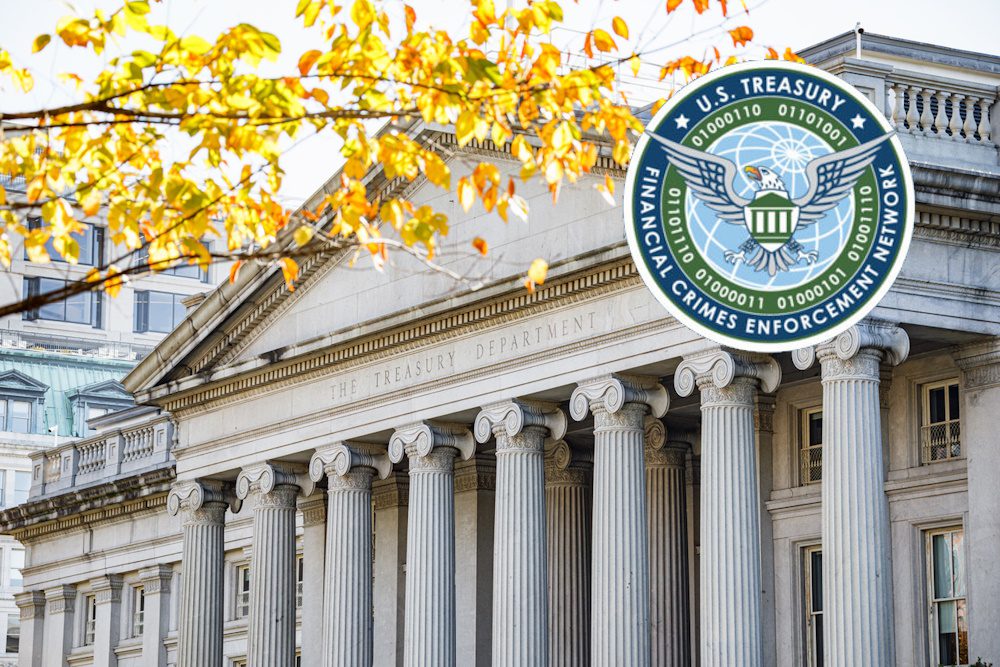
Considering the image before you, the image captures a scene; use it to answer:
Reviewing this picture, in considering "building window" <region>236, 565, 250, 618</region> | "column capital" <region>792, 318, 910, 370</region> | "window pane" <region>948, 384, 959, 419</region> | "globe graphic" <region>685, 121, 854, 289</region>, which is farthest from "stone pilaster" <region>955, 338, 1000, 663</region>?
"building window" <region>236, 565, 250, 618</region>

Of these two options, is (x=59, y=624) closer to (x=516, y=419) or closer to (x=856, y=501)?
(x=516, y=419)

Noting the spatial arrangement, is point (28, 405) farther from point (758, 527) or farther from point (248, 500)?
point (758, 527)

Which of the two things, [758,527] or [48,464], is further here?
[48,464]

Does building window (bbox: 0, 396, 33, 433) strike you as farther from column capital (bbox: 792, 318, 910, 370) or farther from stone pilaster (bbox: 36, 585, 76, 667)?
column capital (bbox: 792, 318, 910, 370)

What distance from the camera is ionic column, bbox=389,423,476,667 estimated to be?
43.2m

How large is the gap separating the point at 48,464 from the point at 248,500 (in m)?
11.8

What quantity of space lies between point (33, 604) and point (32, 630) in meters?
0.83

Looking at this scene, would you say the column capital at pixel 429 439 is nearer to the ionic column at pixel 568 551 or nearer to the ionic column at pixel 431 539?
the ionic column at pixel 431 539

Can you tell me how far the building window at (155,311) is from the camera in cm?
12019

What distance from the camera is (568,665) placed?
45.0 m

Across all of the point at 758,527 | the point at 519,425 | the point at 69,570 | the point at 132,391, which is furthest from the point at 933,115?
the point at 69,570

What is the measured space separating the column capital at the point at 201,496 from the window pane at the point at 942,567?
18854 millimetres

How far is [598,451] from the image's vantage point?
39875mm

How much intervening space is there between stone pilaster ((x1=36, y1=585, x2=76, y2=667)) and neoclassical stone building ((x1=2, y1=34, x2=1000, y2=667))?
14.0 metres
